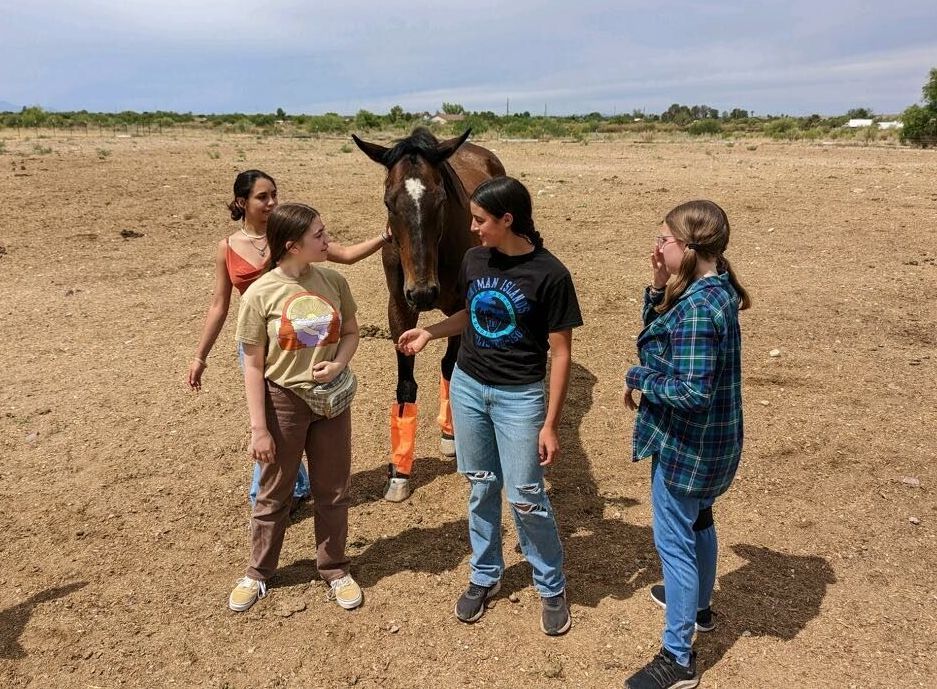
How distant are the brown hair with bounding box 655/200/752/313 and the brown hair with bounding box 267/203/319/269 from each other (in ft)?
5.04

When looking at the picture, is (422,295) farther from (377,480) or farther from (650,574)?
(650,574)

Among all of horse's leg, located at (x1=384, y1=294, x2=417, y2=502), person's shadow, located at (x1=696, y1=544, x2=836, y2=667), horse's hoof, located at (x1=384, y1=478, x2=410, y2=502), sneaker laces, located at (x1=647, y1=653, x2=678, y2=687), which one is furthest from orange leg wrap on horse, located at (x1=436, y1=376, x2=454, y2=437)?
sneaker laces, located at (x1=647, y1=653, x2=678, y2=687)

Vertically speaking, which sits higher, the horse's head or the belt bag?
the horse's head

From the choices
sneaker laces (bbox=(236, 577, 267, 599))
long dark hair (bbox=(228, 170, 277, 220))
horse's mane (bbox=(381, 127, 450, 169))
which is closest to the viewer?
sneaker laces (bbox=(236, 577, 267, 599))

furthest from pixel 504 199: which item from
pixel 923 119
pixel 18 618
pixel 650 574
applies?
pixel 923 119

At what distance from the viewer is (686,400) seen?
226cm

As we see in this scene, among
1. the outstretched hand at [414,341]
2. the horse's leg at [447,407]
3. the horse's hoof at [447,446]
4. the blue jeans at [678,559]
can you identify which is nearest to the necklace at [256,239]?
the outstretched hand at [414,341]

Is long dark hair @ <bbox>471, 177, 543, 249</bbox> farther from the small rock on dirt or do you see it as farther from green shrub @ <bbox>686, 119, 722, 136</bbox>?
green shrub @ <bbox>686, 119, 722, 136</bbox>

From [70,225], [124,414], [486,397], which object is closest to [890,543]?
[486,397]

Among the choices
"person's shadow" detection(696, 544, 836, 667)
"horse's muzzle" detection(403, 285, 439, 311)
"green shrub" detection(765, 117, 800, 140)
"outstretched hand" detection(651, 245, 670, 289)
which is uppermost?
"green shrub" detection(765, 117, 800, 140)

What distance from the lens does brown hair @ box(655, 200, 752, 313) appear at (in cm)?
227

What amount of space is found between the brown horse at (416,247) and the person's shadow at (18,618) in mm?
1857

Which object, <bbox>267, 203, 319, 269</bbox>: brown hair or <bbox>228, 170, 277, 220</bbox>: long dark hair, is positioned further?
<bbox>228, 170, 277, 220</bbox>: long dark hair

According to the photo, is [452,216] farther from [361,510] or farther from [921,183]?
[921,183]
